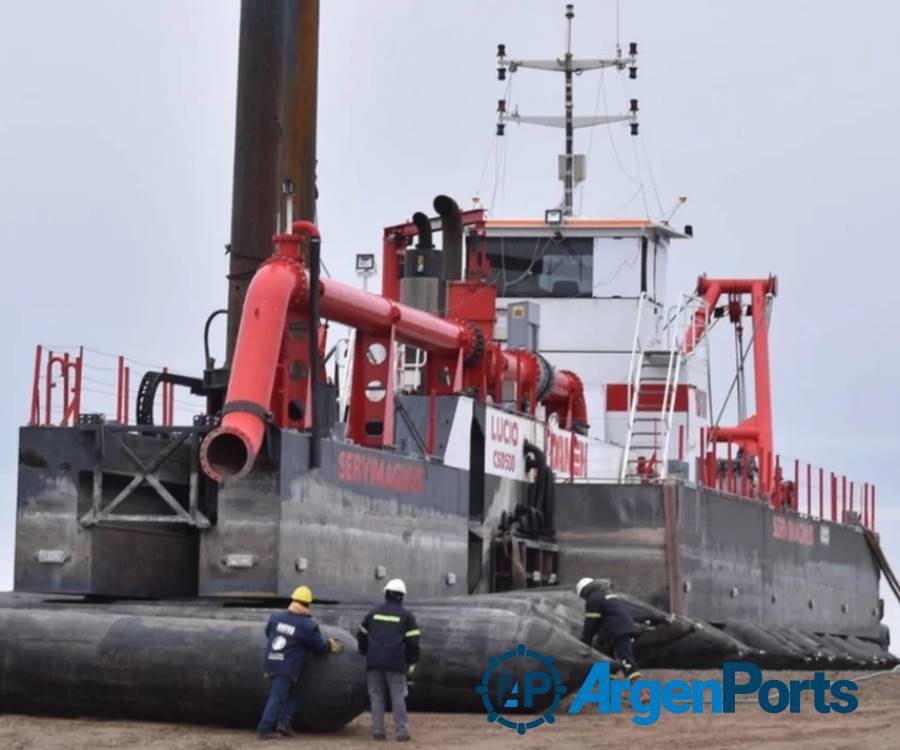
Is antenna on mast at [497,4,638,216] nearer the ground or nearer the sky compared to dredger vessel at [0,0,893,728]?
nearer the sky

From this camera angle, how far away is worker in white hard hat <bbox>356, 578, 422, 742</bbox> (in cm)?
1703

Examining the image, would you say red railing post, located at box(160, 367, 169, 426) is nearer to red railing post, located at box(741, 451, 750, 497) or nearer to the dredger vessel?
the dredger vessel

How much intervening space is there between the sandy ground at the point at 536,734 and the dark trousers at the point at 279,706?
0.66 feet

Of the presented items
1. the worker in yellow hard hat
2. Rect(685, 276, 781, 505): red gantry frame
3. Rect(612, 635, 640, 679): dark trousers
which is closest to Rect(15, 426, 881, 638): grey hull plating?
Rect(612, 635, 640, 679): dark trousers

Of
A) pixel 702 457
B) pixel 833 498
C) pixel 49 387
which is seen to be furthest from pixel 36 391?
pixel 833 498

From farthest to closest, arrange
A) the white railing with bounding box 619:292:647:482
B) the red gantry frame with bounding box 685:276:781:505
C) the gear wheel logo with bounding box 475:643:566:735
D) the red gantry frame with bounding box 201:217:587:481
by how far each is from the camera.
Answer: the red gantry frame with bounding box 685:276:781:505 < the white railing with bounding box 619:292:647:482 < the red gantry frame with bounding box 201:217:587:481 < the gear wheel logo with bounding box 475:643:566:735

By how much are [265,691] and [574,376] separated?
16085 mm

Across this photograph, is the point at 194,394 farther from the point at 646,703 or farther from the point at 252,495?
the point at 646,703

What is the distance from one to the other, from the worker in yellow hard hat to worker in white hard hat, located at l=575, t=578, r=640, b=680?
4.72 meters

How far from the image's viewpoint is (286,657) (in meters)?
17.1

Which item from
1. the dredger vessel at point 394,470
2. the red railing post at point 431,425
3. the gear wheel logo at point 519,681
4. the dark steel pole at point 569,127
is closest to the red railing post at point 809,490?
the dredger vessel at point 394,470

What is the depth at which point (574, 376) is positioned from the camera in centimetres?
3306

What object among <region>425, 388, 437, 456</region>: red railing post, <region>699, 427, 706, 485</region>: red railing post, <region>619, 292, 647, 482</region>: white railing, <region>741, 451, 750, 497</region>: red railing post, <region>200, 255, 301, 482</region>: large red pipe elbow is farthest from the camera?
<region>741, 451, 750, 497</region>: red railing post

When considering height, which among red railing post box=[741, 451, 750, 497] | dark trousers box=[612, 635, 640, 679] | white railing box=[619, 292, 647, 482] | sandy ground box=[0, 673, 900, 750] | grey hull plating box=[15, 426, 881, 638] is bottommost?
sandy ground box=[0, 673, 900, 750]
